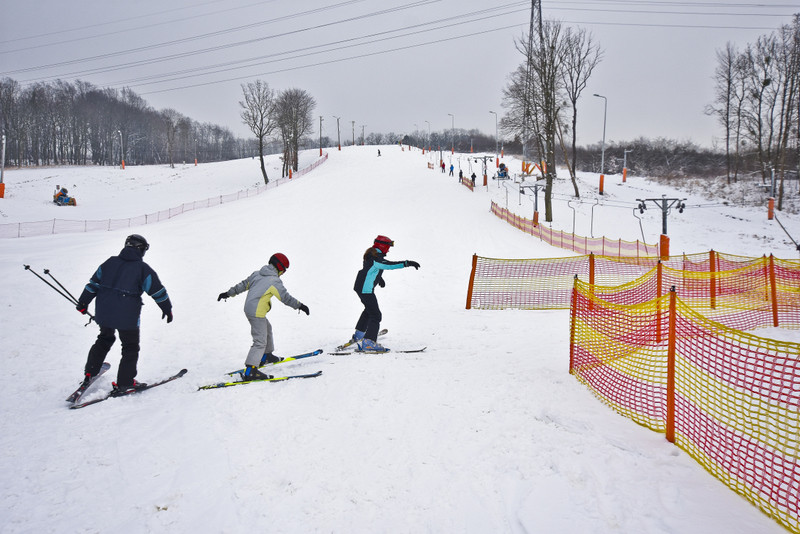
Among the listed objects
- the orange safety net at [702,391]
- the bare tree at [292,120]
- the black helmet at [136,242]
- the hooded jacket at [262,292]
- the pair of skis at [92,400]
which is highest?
the bare tree at [292,120]

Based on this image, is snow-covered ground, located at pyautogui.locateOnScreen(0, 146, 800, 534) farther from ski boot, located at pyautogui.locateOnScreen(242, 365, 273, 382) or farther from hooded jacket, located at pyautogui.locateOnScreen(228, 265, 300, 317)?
hooded jacket, located at pyautogui.locateOnScreen(228, 265, 300, 317)

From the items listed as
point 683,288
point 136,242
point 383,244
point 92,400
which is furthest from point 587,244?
point 92,400

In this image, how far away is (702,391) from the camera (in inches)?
152


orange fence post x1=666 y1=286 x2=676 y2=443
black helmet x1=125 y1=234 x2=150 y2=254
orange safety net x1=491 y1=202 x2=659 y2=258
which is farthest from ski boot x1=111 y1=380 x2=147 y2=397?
orange safety net x1=491 y1=202 x2=659 y2=258

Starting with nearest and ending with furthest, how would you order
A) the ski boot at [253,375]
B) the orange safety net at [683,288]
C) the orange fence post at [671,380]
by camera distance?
the orange fence post at [671,380] → the ski boot at [253,375] → the orange safety net at [683,288]

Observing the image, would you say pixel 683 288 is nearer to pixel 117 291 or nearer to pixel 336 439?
pixel 336 439

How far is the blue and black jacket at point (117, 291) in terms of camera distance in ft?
16.6

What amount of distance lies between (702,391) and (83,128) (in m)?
106

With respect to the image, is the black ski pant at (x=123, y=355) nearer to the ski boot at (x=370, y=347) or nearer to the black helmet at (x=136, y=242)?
the black helmet at (x=136, y=242)

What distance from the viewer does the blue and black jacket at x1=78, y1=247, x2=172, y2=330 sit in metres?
5.05

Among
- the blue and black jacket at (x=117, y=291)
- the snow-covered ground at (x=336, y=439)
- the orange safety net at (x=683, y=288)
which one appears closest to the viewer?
the snow-covered ground at (x=336, y=439)

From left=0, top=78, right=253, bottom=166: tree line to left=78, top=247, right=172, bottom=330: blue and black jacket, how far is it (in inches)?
2983

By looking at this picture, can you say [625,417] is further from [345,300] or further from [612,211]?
[612,211]

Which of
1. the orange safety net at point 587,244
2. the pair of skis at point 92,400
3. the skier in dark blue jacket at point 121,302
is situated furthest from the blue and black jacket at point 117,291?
the orange safety net at point 587,244
